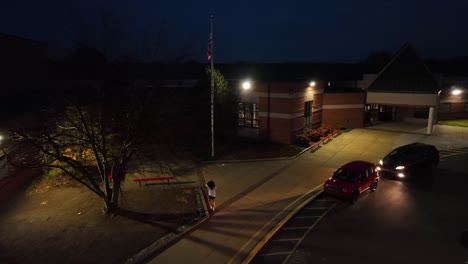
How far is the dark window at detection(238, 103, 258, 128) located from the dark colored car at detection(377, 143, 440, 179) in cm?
1135

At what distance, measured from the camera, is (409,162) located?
664 inches

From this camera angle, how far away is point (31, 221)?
12898 millimetres

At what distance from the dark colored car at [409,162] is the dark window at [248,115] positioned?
11346 millimetres

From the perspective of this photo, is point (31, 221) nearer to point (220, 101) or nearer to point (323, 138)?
point (220, 101)

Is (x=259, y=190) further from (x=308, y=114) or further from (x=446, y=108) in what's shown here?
(x=446, y=108)

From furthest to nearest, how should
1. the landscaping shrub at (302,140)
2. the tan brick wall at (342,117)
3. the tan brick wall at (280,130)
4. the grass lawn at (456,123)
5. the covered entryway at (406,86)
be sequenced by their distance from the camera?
the grass lawn at (456,123)
the tan brick wall at (342,117)
the covered entryway at (406,86)
the tan brick wall at (280,130)
the landscaping shrub at (302,140)

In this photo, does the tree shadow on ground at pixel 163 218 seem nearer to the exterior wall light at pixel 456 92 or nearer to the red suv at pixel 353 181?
the red suv at pixel 353 181

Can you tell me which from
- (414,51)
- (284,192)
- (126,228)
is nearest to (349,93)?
(414,51)

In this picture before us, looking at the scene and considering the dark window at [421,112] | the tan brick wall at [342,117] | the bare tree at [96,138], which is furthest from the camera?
the dark window at [421,112]

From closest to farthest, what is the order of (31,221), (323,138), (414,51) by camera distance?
(31,221)
(323,138)
(414,51)

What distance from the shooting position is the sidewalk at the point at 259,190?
10.3 metres

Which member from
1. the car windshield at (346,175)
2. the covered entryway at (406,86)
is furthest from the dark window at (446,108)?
the car windshield at (346,175)

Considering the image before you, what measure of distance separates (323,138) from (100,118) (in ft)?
56.2

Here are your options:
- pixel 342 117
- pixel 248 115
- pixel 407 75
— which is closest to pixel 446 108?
pixel 407 75
